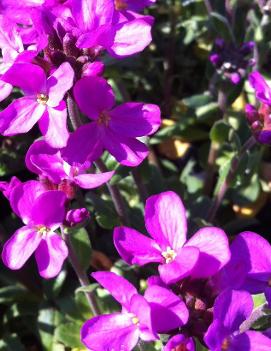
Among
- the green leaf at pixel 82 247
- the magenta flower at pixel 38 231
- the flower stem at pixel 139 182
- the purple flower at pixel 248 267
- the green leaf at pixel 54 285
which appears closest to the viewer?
the purple flower at pixel 248 267

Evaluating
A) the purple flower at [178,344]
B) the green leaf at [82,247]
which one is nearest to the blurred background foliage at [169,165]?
the green leaf at [82,247]

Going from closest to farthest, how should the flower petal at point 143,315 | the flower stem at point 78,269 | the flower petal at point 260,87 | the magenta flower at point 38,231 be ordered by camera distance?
the flower petal at point 143,315 < the magenta flower at point 38,231 < the flower stem at point 78,269 < the flower petal at point 260,87

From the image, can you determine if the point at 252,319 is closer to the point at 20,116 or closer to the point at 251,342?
the point at 251,342

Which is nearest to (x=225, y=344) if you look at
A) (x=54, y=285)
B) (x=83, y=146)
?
(x=83, y=146)

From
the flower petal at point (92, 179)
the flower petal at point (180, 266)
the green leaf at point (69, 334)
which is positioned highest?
the flower petal at point (92, 179)

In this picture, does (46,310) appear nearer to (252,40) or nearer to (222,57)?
(222,57)

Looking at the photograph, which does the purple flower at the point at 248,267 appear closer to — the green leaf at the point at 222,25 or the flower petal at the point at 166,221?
the flower petal at the point at 166,221

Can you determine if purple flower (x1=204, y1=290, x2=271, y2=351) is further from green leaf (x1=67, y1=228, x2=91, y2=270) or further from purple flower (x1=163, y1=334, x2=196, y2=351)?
green leaf (x1=67, y1=228, x2=91, y2=270)

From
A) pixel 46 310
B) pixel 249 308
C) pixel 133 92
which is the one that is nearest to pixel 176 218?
pixel 249 308
